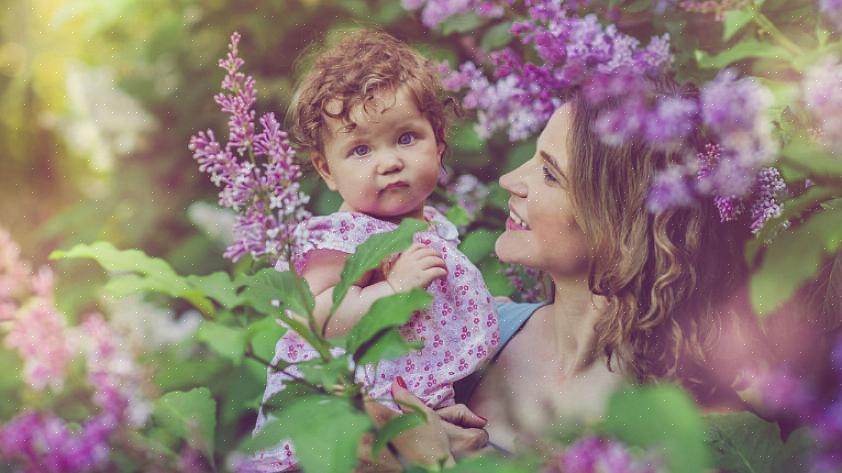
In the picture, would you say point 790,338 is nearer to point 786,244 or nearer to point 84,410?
Answer: point 786,244

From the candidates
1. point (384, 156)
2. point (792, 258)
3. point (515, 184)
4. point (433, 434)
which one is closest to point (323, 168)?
point (384, 156)

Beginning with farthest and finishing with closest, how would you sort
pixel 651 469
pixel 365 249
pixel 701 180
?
pixel 701 180 → pixel 365 249 → pixel 651 469

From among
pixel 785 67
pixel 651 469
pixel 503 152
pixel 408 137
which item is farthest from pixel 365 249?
pixel 785 67

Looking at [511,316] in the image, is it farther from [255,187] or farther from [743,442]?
[255,187]

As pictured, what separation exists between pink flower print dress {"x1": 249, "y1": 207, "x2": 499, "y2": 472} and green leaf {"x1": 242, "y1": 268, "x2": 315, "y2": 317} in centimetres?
11

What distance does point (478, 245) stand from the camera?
1.17 meters

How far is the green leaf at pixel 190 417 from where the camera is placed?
37.6 inches

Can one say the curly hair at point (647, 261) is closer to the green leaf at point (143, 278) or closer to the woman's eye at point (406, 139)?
the woman's eye at point (406, 139)

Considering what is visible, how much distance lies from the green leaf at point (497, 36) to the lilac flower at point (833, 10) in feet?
1.18

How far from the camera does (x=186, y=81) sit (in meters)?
1.27

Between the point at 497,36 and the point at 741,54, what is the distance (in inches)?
11.5

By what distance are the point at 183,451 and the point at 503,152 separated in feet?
1.81

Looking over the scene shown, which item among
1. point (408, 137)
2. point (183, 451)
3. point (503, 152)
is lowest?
point (183, 451)

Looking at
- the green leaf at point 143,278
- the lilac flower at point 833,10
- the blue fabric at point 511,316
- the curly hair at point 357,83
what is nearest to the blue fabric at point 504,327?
the blue fabric at point 511,316
